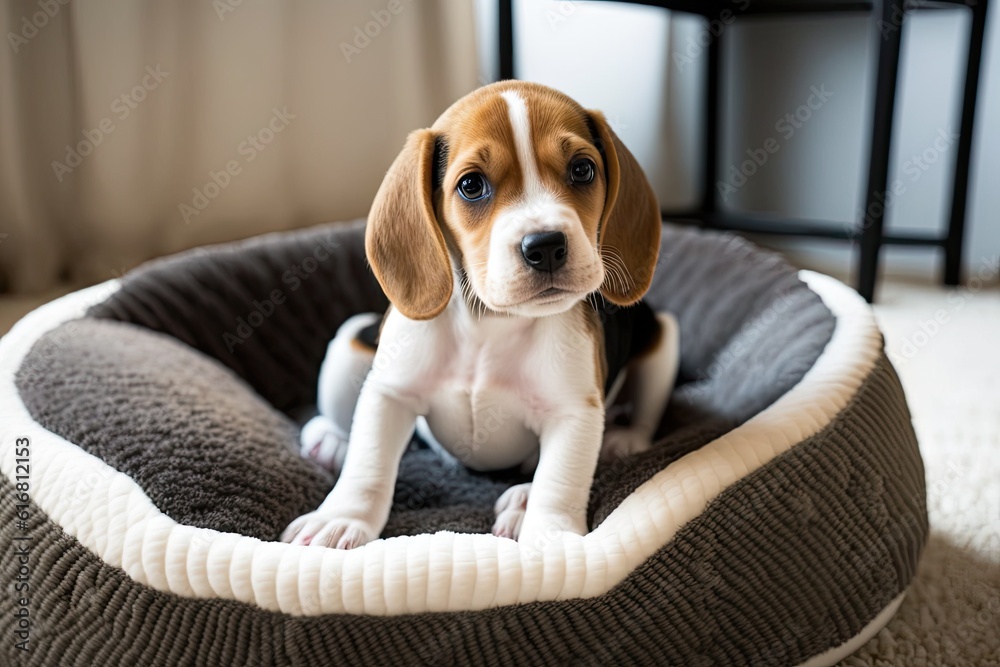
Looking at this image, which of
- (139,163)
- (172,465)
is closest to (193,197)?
(139,163)

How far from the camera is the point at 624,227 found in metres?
1.60

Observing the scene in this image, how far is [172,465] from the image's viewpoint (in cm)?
158

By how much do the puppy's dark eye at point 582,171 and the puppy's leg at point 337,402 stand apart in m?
0.68

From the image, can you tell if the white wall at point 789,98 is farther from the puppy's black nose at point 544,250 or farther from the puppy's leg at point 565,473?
the puppy's black nose at point 544,250

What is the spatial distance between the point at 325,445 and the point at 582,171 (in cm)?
85

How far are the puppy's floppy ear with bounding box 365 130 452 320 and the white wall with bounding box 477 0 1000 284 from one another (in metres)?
2.57

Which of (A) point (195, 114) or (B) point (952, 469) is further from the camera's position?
(A) point (195, 114)

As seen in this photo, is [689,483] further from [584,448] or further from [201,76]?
[201,76]

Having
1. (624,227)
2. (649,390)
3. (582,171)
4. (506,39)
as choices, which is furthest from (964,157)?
(582,171)

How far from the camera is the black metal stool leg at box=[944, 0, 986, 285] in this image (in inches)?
155

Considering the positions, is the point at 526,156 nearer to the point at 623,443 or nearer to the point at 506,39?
the point at 623,443

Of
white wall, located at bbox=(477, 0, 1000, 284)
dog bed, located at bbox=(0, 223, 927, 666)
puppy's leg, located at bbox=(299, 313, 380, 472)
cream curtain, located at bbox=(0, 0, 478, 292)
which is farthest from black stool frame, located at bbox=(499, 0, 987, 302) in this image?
dog bed, located at bbox=(0, 223, 927, 666)

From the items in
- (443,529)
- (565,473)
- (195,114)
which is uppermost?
(195,114)

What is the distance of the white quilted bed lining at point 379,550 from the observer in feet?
4.13
